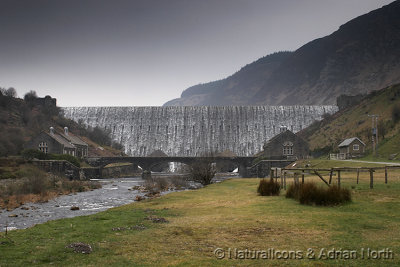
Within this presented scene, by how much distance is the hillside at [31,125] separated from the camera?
275 feet

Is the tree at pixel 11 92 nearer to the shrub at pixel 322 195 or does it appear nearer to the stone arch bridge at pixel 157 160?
the stone arch bridge at pixel 157 160

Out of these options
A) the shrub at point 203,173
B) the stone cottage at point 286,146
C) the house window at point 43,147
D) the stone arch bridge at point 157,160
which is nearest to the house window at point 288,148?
the stone cottage at point 286,146

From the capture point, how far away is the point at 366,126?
90062 mm

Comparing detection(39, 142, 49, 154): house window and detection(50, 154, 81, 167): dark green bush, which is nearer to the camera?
detection(50, 154, 81, 167): dark green bush

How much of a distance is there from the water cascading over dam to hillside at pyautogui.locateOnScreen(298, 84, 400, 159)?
17.6 meters

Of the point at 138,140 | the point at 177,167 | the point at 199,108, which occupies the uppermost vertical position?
the point at 199,108

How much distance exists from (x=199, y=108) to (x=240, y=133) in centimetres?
1903

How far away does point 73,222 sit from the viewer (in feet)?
61.2

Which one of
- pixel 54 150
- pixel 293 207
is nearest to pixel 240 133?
pixel 54 150

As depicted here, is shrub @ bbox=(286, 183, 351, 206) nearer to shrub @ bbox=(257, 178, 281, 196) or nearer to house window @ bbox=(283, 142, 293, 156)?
shrub @ bbox=(257, 178, 281, 196)

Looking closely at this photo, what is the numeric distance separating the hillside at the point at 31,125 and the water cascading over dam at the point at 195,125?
1009 cm

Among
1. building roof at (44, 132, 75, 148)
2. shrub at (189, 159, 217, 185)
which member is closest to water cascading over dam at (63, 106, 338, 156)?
building roof at (44, 132, 75, 148)

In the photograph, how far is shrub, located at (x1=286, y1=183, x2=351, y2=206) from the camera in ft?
66.6

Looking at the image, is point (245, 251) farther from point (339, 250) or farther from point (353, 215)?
point (353, 215)
